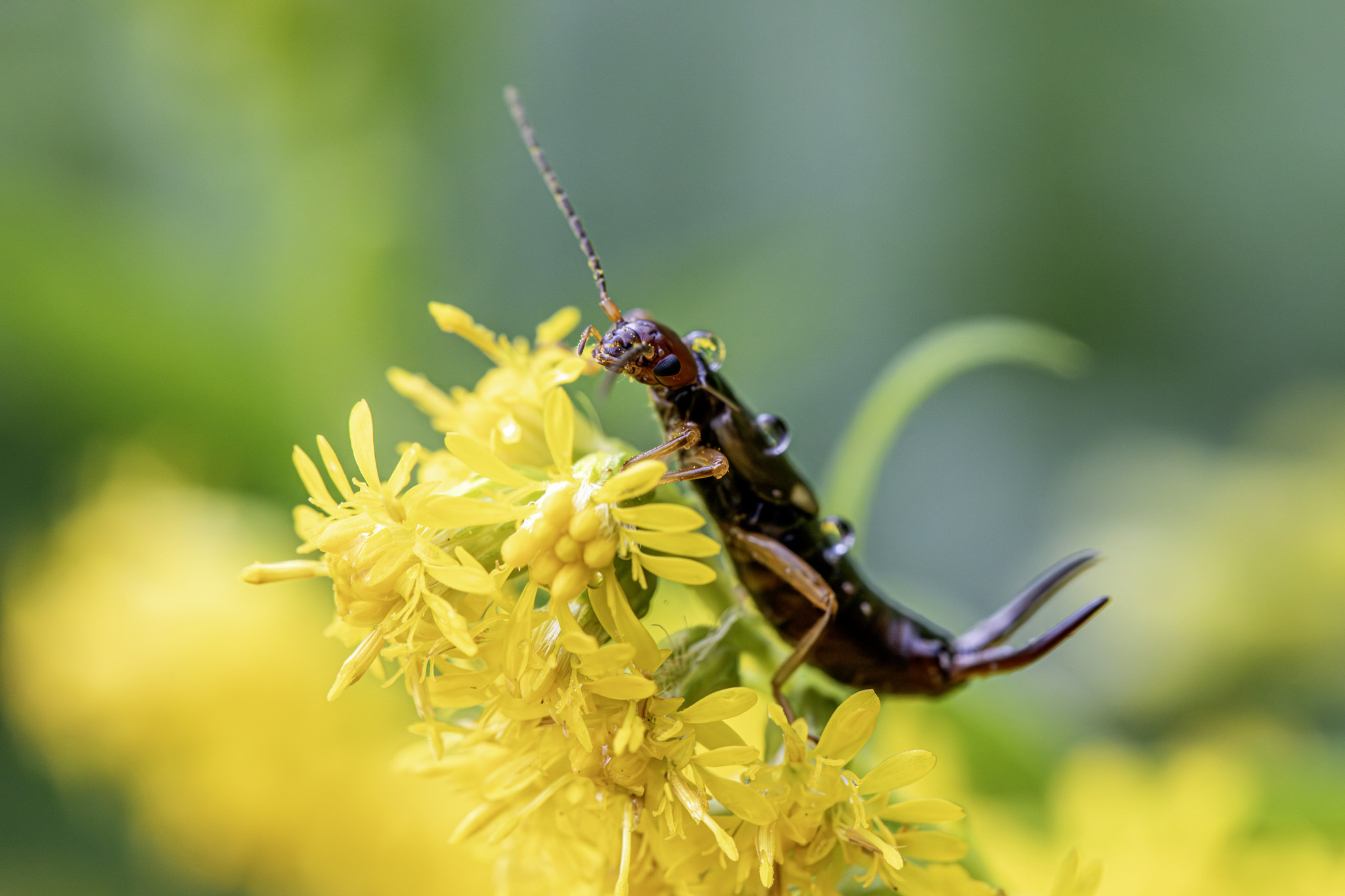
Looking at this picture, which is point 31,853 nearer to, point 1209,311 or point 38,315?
point 38,315

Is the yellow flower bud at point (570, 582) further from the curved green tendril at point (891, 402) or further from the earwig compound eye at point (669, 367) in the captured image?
the curved green tendril at point (891, 402)

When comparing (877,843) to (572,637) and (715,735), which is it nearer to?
(715,735)

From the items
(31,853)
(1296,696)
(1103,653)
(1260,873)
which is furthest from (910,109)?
(31,853)

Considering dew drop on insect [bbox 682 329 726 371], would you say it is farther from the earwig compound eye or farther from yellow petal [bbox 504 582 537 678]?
yellow petal [bbox 504 582 537 678]

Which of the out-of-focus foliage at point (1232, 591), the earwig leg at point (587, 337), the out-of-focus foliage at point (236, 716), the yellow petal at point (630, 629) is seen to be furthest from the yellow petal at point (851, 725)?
the out-of-focus foliage at point (1232, 591)

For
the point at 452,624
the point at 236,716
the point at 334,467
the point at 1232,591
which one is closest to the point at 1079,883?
the point at 452,624

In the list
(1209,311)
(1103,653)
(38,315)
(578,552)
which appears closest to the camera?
(578,552)
